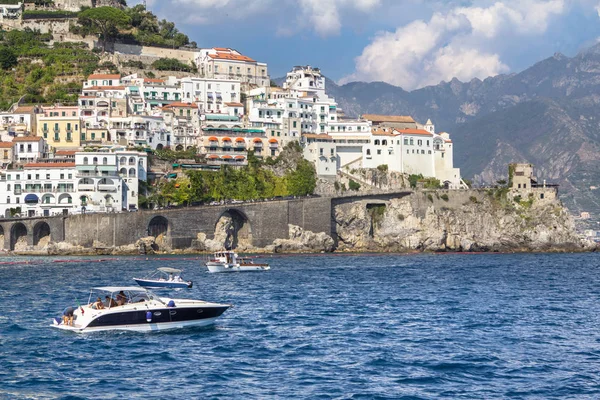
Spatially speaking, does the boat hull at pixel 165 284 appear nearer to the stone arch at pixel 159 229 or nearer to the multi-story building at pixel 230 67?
the stone arch at pixel 159 229

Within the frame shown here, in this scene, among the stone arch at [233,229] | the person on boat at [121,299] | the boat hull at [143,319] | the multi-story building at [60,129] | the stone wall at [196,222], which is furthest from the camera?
the multi-story building at [60,129]

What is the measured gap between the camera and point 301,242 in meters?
104

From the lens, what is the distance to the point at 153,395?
29094 millimetres

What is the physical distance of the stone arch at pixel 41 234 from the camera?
98.8 metres

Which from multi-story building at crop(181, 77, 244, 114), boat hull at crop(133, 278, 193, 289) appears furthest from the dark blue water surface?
multi-story building at crop(181, 77, 244, 114)

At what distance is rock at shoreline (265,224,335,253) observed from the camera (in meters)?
103

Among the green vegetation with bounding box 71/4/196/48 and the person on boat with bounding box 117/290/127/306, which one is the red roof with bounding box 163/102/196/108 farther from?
the person on boat with bounding box 117/290/127/306

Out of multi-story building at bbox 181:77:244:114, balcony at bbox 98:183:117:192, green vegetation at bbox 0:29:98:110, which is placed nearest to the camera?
balcony at bbox 98:183:117:192

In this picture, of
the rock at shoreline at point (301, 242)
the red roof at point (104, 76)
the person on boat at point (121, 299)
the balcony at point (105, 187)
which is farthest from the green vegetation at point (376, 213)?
the person on boat at point (121, 299)

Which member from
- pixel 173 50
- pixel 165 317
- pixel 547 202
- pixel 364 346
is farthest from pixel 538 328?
pixel 173 50

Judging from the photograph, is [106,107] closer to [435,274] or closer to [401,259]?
[401,259]

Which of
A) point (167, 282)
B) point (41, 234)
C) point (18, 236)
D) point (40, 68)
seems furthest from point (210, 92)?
point (167, 282)

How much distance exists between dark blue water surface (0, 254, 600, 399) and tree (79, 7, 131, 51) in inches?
3115

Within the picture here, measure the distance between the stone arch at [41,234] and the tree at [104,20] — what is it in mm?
45659
